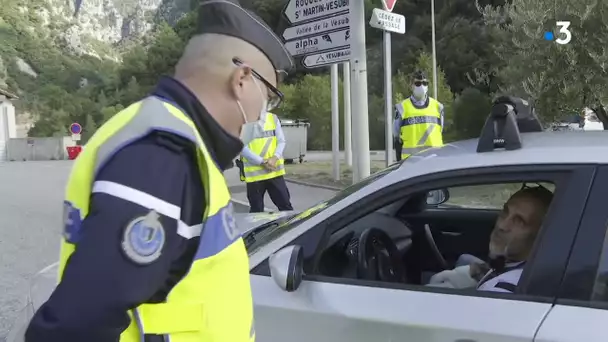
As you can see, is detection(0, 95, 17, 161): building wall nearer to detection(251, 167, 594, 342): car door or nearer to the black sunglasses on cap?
detection(251, 167, 594, 342): car door

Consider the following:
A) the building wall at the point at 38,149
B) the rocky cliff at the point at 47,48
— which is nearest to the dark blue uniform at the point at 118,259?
the building wall at the point at 38,149

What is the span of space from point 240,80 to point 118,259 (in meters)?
0.46

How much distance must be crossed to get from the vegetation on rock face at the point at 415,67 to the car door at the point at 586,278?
104 cm

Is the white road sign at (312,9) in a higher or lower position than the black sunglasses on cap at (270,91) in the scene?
higher

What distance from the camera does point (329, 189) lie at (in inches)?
522

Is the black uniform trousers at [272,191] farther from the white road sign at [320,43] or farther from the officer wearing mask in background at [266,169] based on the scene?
the white road sign at [320,43]

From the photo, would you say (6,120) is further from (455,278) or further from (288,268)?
(288,268)

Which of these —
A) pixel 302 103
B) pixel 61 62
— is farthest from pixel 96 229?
pixel 61 62

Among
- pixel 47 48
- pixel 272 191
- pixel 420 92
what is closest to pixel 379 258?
pixel 272 191

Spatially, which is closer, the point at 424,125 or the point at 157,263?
the point at 157,263

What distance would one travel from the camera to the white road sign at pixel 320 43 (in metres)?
9.03

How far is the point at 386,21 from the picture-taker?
759 centimetres

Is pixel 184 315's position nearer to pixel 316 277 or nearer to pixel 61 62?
pixel 316 277

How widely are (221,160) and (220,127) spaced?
0.25 feet
